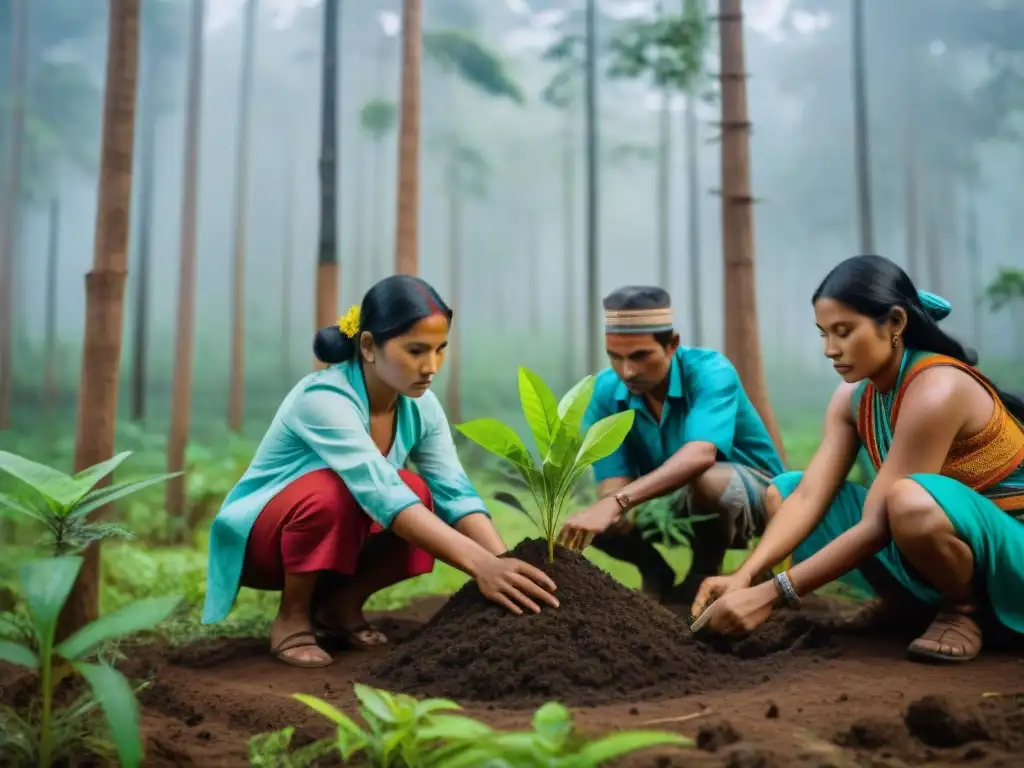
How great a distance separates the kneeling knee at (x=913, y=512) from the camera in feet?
6.81

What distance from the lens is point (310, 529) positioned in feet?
7.94

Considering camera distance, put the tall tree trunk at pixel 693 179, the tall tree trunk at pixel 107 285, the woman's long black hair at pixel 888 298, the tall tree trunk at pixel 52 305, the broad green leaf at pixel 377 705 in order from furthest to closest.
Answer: the tall tree trunk at pixel 693 179 → the tall tree trunk at pixel 52 305 → the tall tree trunk at pixel 107 285 → the woman's long black hair at pixel 888 298 → the broad green leaf at pixel 377 705

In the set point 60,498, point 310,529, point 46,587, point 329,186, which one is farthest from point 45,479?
point 329,186

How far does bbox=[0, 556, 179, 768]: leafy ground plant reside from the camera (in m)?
1.33

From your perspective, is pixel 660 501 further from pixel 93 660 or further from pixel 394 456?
pixel 93 660

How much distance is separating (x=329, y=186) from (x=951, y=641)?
3686 mm

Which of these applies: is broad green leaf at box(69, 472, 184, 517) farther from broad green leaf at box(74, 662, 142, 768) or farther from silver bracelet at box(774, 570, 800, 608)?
silver bracelet at box(774, 570, 800, 608)

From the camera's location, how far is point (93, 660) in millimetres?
2457

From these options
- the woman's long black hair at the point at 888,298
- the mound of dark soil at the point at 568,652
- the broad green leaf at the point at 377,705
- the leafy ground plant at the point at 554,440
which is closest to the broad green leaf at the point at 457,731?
the broad green leaf at the point at 377,705

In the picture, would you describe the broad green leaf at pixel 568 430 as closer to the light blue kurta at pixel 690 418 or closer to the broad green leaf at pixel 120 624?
the light blue kurta at pixel 690 418

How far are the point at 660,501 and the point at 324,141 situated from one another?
9.43 ft

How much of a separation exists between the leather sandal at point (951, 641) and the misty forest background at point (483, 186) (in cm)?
245

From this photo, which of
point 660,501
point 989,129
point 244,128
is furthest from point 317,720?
point 989,129

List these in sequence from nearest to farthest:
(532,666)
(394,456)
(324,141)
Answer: (532,666)
(394,456)
(324,141)
